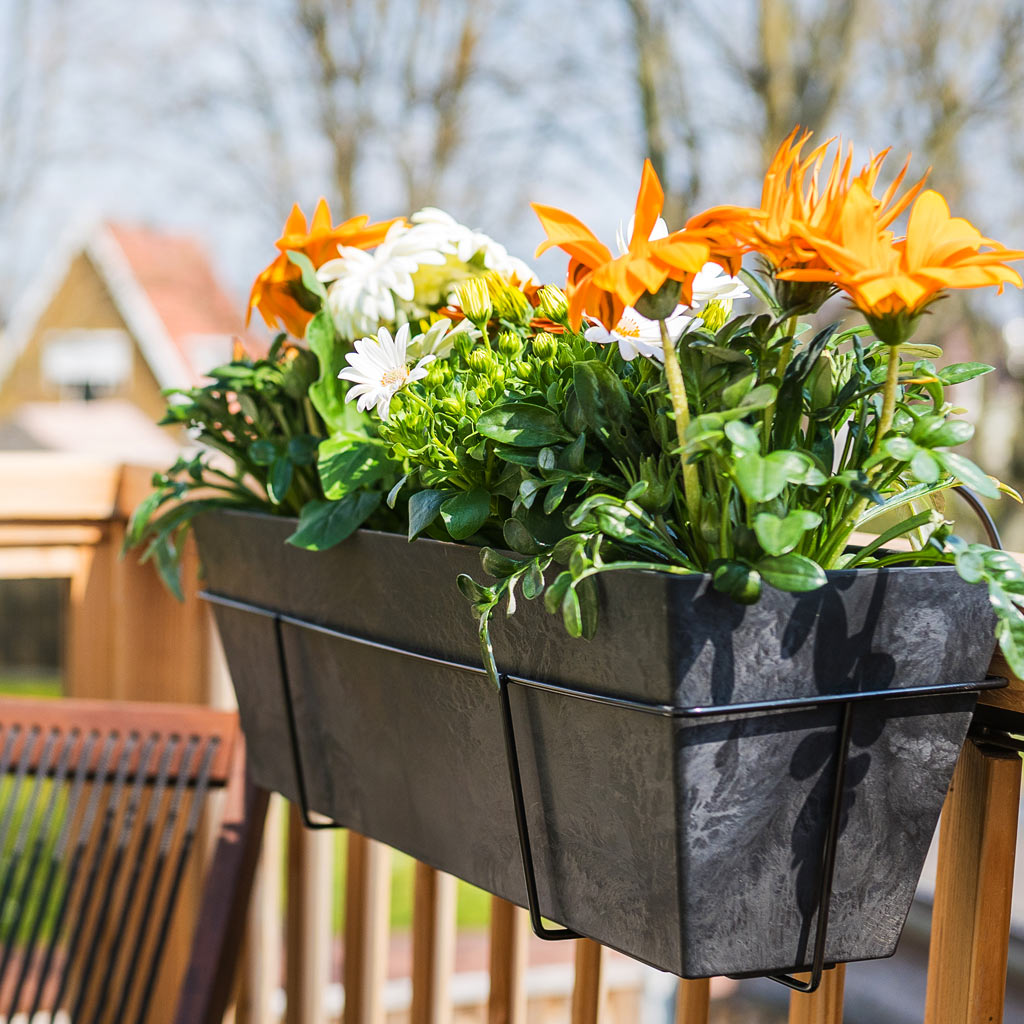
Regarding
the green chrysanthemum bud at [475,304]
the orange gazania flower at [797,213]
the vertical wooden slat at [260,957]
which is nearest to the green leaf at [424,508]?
the green chrysanthemum bud at [475,304]

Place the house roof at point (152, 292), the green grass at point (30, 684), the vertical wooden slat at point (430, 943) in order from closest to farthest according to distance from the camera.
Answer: the vertical wooden slat at point (430, 943) → the green grass at point (30, 684) → the house roof at point (152, 292)

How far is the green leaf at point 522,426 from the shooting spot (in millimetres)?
553

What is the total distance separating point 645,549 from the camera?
1.75 feet

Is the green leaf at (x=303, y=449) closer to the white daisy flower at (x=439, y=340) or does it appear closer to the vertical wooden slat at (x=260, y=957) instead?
the white daisy flower at (x=439, y=340)

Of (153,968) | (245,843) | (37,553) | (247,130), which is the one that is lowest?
(153,968)

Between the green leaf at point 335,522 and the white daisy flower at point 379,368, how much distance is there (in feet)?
0.24

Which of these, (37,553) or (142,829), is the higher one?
(37,553)

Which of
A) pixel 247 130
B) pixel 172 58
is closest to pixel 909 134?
pixel 247 130

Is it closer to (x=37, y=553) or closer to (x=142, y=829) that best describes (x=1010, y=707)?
(x=142, y=829)

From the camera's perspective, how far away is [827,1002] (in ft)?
2.26

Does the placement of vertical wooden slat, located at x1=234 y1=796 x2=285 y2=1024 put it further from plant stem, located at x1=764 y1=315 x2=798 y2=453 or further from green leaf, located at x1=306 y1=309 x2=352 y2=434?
plant stem, located at x1=764 y1=315 x2=798 y2=453

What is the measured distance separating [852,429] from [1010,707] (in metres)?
0.18

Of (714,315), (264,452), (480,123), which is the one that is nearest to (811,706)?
(714,315)

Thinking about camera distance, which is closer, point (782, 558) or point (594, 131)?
point (782, 558)
